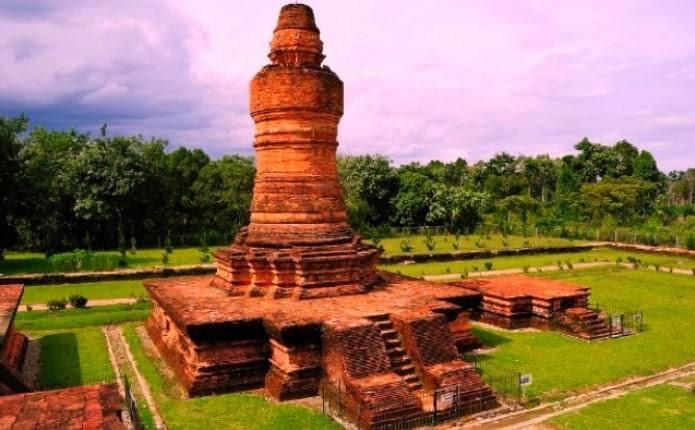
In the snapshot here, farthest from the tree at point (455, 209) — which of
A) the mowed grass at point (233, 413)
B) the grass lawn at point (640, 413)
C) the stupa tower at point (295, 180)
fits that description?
the mowed grass at point (233, 413)

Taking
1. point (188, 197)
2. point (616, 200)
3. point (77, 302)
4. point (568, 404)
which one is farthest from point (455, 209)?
point (568, 404)

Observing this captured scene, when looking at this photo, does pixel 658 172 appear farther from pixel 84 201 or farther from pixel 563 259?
pixel 84 201

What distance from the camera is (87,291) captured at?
749 inches

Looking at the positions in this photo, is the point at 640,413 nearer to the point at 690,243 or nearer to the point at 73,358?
the point at 73,358

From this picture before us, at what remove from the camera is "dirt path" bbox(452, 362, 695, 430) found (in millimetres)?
8148

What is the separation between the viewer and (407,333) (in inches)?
376

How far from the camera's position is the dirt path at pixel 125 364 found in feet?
28.8

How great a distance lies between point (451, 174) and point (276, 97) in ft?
182

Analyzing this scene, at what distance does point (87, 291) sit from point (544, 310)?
555 inches

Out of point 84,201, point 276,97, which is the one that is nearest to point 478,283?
point 276,97

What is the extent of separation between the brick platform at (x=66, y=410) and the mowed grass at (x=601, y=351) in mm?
6411

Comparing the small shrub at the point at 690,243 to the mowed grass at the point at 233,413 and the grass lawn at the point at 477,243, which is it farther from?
the mowed grass at the point at 233,413

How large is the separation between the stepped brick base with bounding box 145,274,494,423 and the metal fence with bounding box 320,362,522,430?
2.0 inches

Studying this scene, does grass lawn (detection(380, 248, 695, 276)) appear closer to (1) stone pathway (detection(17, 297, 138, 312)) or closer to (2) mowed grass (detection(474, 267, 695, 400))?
(2) mowed grass (detection(474, 267, 695, 400))
